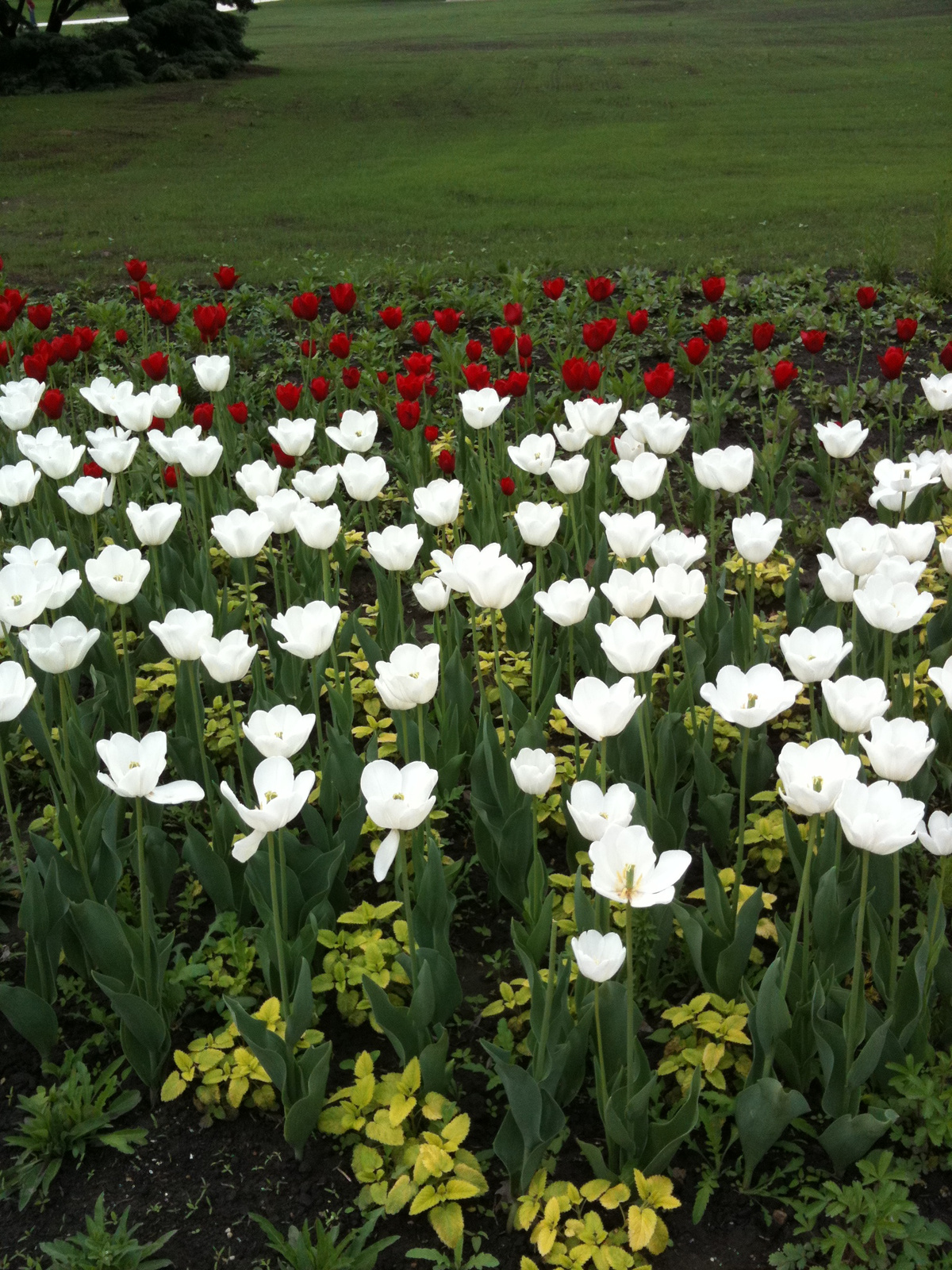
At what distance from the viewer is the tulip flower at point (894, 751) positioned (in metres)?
2.16

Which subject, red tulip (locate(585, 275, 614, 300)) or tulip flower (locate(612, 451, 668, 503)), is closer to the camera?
tulip flower (locate(612, 451, 668, 503))

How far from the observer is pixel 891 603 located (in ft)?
8.99

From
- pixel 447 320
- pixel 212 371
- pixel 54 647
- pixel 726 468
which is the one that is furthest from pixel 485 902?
pixel 447 320

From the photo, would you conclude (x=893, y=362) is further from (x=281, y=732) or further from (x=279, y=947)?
(x=279, y=947)

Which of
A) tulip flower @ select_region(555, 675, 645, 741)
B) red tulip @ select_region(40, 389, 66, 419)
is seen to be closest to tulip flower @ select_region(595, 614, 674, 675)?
tulip flower @ select_region(555, 675, 645, 741)

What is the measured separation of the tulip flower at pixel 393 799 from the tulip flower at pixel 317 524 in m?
1.11

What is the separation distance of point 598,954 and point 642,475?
183 cm

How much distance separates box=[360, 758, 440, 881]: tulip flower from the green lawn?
722 centimetres

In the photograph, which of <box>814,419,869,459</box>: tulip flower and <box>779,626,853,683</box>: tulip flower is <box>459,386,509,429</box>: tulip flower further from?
<box>779,626,853,683</box>: tulip flower

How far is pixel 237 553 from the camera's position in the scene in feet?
10.8

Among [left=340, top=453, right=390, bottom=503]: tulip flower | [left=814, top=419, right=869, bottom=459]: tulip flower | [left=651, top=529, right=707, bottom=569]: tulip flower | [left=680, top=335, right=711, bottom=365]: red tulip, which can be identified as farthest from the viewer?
[left=680, top=335, right=711, bottom=365]: red tulip

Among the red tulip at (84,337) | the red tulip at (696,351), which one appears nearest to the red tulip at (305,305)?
the red tulip at (84,337)

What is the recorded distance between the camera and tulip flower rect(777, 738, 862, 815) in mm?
2094

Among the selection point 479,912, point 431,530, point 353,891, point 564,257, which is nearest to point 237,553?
point 353,891
